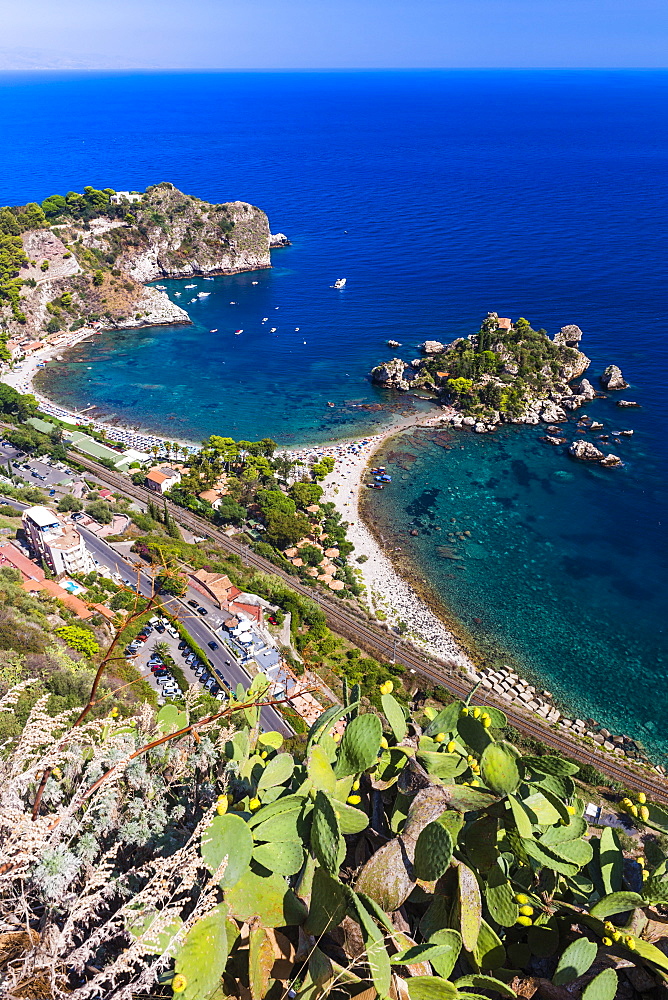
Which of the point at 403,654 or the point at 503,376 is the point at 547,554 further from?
the point at 503,376

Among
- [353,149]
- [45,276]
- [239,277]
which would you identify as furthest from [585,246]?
[353,149]

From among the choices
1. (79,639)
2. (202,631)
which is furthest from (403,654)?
(79,639)

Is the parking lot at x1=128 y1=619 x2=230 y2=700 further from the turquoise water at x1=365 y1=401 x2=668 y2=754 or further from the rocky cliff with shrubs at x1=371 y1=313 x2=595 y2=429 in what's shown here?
the rocky cliff with shrubs at x1=371 y1=313 x2=595 y2=429

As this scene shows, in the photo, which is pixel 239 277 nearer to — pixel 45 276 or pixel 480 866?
pixel 45 276

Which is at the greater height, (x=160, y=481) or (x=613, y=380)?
(x=613, y=380)

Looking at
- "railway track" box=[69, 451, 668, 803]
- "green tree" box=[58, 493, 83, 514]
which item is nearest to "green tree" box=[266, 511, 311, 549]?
"railway track" box=[69, 451, 668, 803]

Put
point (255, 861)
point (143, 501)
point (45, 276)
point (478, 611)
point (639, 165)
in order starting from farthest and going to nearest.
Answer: point (639, 165) → point (45, 276) → point (143, 501) → point (478, 611) → point (255, 861)

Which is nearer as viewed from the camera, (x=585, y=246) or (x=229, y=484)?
(x=229, y=484)

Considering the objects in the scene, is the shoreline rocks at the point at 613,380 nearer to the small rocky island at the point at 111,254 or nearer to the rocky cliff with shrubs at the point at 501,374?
the rocky cliff with shrubs at the point at 501,374
